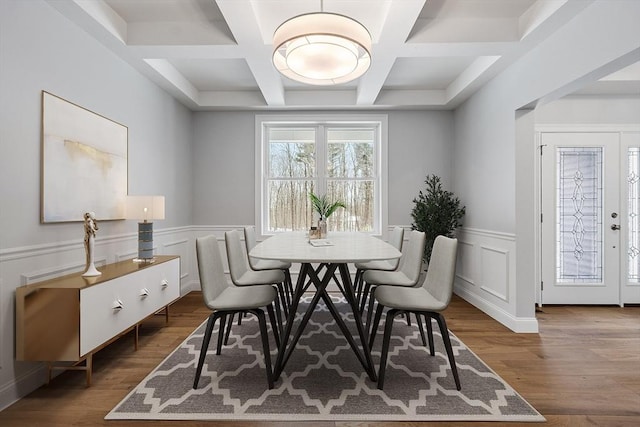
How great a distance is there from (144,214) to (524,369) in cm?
321

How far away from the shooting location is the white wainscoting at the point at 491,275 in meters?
3.06

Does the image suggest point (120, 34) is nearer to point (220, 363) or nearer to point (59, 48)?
point (59, 48)

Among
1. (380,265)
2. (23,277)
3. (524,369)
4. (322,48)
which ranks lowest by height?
(524,369)

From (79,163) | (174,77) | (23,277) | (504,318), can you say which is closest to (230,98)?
(174,77)

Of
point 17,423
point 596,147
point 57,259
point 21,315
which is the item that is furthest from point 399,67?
point 17,423

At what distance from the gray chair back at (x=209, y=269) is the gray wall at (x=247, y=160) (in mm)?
2333

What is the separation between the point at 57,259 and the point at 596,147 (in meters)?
5.38

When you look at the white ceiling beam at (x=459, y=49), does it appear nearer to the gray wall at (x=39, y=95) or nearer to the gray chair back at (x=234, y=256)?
the gray chair back at (x=234, y=256)

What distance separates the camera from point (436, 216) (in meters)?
4.11

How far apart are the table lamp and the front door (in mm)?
4181

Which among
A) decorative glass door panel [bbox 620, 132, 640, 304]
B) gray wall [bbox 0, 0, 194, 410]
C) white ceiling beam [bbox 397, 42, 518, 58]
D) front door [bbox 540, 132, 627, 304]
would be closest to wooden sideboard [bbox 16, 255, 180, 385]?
gray wall [bbox 0, 0, 194, 410]

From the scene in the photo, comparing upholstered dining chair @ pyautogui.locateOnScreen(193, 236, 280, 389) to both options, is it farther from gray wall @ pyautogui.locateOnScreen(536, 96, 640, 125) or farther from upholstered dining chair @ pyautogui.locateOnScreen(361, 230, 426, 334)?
gray wall @ pyautogui.locateOnScreen(536, 96, 640, 125)

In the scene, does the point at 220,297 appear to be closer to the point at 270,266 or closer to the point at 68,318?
the point at 68,318

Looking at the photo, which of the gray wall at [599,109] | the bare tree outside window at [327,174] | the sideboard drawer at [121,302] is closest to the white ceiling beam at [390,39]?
the bare tree outside window at [327,174]
